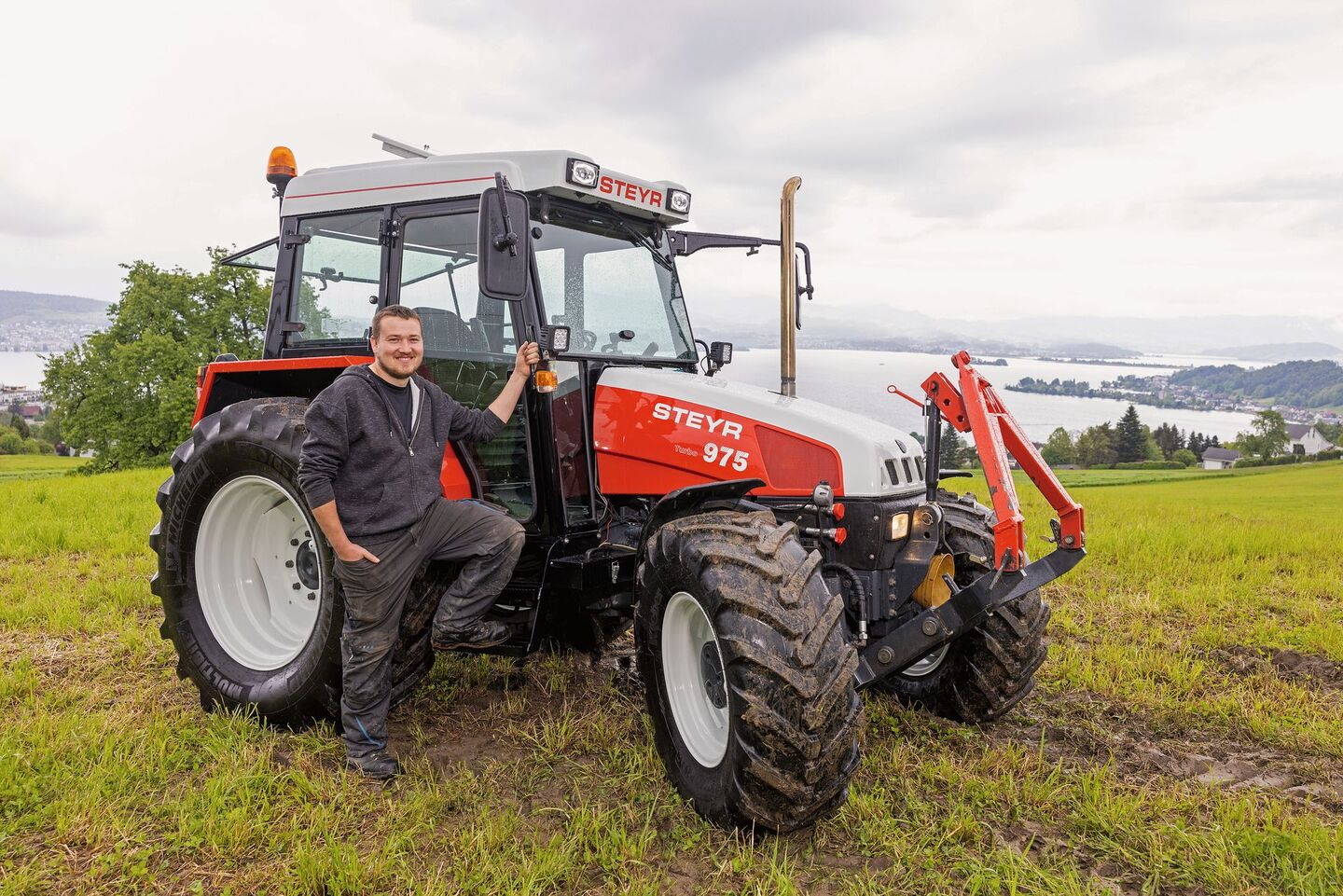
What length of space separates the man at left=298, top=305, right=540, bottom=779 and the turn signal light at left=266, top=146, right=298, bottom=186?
1571 mm

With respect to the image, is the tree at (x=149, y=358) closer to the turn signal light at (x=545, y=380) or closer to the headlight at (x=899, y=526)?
the turn signal light at (x=545, y=380)

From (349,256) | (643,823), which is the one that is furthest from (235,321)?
(643,823)

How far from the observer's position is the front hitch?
301cm

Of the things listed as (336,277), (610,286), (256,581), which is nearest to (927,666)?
(610,286)

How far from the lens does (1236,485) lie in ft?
64.2

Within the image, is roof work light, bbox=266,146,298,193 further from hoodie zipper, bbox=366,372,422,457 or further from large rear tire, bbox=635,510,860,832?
Answer: large rear tire, bbox=635,510,860,832

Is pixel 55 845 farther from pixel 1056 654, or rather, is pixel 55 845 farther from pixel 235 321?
pixel 235 321

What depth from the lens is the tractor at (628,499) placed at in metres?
2.87

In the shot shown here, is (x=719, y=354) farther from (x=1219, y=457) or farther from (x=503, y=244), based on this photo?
(x=1219, y=457)

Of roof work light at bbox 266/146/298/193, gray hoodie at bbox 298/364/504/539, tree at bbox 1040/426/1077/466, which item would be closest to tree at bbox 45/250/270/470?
roof work light at bbox 266/146/298/193

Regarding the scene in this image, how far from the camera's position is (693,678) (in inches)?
130

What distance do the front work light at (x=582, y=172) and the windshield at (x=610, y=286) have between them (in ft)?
0.70

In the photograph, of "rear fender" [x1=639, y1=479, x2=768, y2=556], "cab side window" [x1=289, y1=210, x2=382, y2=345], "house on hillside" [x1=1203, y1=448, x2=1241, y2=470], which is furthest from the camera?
"house on hillside" [x1=1203, y1=448, x2=1241, y2=470]

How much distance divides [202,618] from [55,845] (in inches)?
55.2
